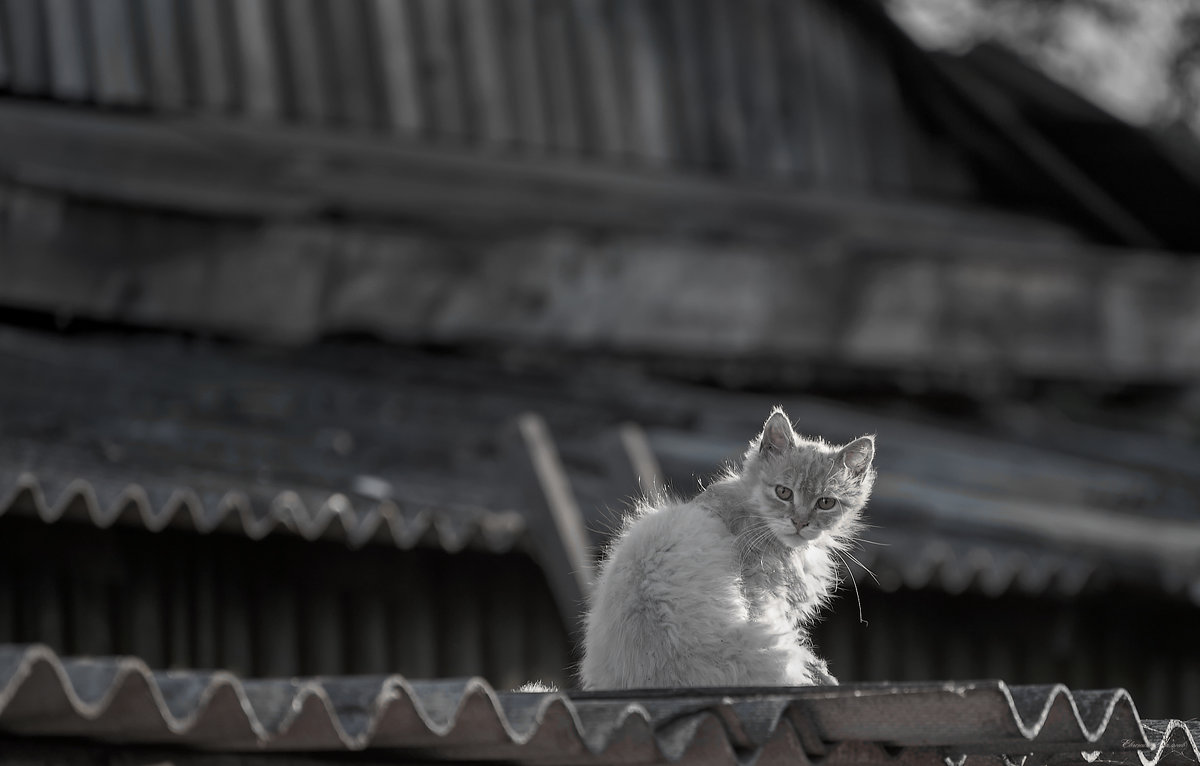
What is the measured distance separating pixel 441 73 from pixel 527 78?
1.98 ft

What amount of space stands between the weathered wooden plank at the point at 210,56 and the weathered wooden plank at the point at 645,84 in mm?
2741

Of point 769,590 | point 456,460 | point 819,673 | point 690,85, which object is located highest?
point 690,85

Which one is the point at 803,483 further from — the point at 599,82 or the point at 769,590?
the point at 599,82

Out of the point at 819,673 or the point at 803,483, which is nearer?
the point at 819,673

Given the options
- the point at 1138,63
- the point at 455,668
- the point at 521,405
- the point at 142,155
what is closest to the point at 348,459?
the point at 455,668

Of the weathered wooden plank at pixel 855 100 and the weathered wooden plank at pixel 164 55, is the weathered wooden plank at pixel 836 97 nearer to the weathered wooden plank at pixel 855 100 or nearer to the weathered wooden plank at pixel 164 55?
the weathered wooden plank at pixel 855 100

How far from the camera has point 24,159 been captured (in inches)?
315

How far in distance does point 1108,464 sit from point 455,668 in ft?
14.5

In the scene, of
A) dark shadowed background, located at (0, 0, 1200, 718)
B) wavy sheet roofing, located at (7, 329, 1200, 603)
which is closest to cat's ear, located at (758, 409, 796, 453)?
dark shadowed background, located at (0, 0, 1200, 718)

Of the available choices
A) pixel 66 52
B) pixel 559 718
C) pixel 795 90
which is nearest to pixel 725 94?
pixel 795 90

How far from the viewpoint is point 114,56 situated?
8.50m

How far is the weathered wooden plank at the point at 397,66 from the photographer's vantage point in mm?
9328

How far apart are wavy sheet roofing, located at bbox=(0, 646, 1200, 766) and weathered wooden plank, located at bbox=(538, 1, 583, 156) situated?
717cm

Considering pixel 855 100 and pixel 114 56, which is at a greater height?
pixel 855 100
